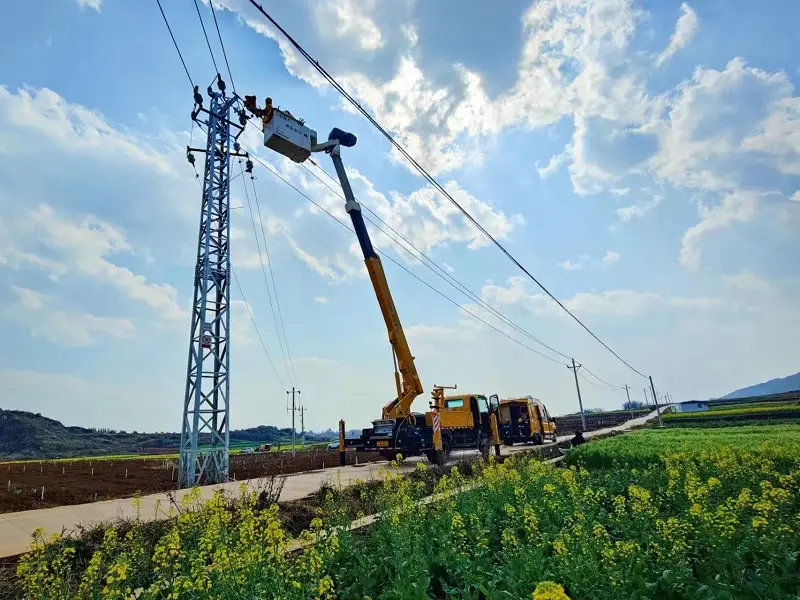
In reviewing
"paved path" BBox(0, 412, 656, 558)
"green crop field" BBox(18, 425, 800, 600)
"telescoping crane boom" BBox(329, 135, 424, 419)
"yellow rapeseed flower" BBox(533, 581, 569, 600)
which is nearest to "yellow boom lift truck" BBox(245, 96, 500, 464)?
"telescoping crane boom" BBox(329, 135, 424, 419)

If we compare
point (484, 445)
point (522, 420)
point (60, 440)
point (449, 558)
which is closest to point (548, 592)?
point (449, 558)

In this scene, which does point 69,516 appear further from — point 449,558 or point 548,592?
point 548,592

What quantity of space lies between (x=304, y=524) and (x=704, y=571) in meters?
5.50

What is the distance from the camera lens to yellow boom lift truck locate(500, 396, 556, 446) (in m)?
23.4

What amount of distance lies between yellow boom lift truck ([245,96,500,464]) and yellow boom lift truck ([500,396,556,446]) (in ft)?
22.6

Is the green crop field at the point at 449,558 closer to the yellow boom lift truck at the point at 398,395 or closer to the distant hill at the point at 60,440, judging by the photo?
the yellow boom lift truck at the point at 398,395

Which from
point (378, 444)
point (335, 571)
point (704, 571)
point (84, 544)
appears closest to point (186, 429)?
point (378, 444)

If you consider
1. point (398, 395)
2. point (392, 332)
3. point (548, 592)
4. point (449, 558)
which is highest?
point (392, 332)

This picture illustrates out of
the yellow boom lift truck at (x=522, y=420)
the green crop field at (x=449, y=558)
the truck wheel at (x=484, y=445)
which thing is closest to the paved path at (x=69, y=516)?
the green crop field at (x=449, y=558)

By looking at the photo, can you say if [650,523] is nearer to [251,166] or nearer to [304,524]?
[304,524]

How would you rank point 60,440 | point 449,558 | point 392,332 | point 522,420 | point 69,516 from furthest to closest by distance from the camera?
point 60,440
point 522,420
point 392,332
point 69,516
point 449,558

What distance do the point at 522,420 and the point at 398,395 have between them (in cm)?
1196

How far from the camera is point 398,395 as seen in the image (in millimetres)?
15641

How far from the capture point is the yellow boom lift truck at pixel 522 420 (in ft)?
76.7
